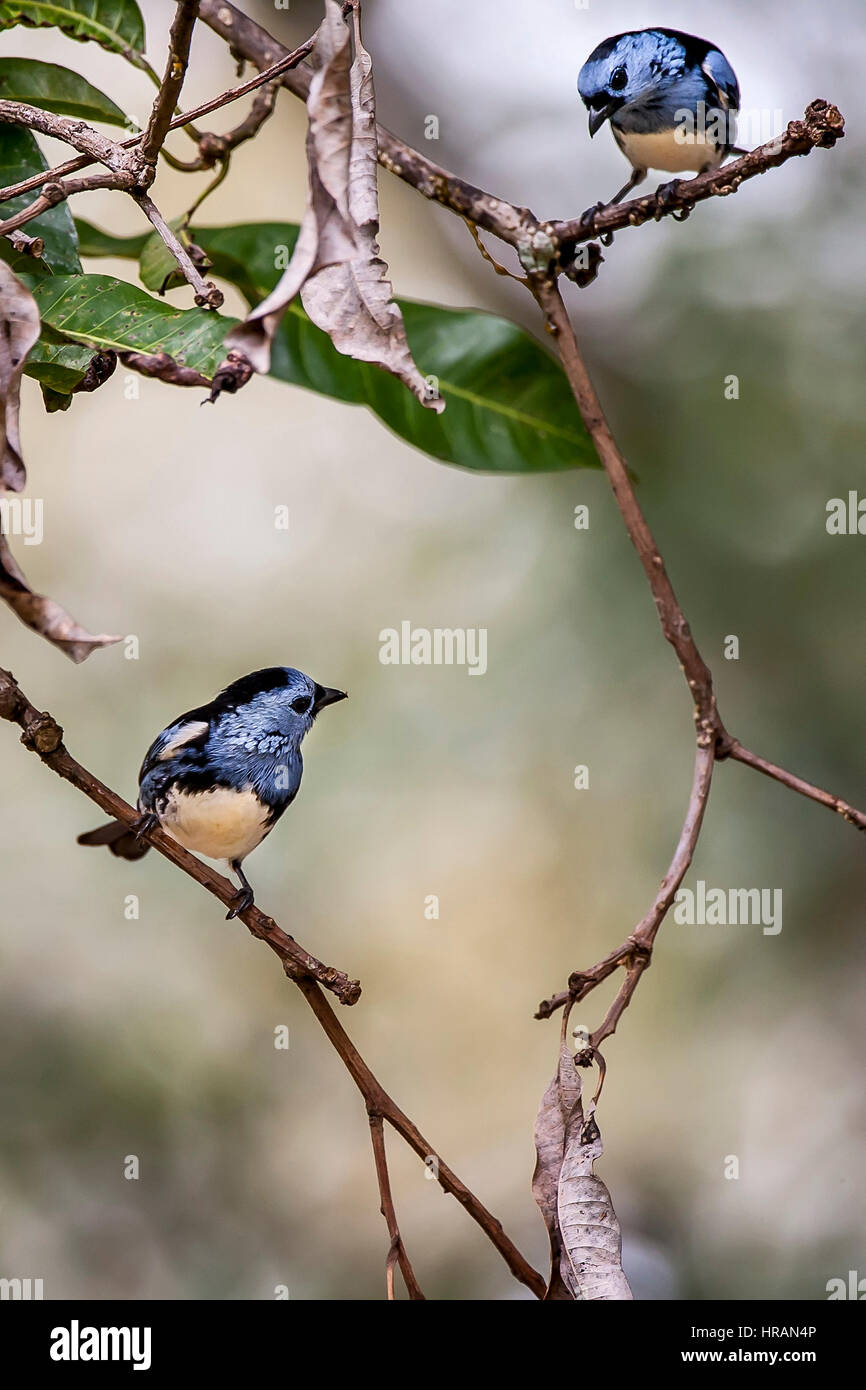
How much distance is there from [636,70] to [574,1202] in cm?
102

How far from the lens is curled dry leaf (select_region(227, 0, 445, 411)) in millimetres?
562

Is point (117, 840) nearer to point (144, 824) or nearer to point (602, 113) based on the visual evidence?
point (144, 824)

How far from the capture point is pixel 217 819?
1.04 metres

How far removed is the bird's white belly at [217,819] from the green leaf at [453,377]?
392mm

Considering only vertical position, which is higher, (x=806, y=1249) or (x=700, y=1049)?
(x=700, y=1049)

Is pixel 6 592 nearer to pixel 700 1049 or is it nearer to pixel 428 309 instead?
pixel 428 309

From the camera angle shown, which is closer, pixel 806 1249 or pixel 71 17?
pixel 71 17

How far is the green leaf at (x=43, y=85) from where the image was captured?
3.45 ft

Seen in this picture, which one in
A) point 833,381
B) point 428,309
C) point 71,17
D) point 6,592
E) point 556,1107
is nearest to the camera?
point 6,592

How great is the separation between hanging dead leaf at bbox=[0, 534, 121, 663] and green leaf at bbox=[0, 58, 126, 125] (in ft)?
2.28

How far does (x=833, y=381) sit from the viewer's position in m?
2.03
